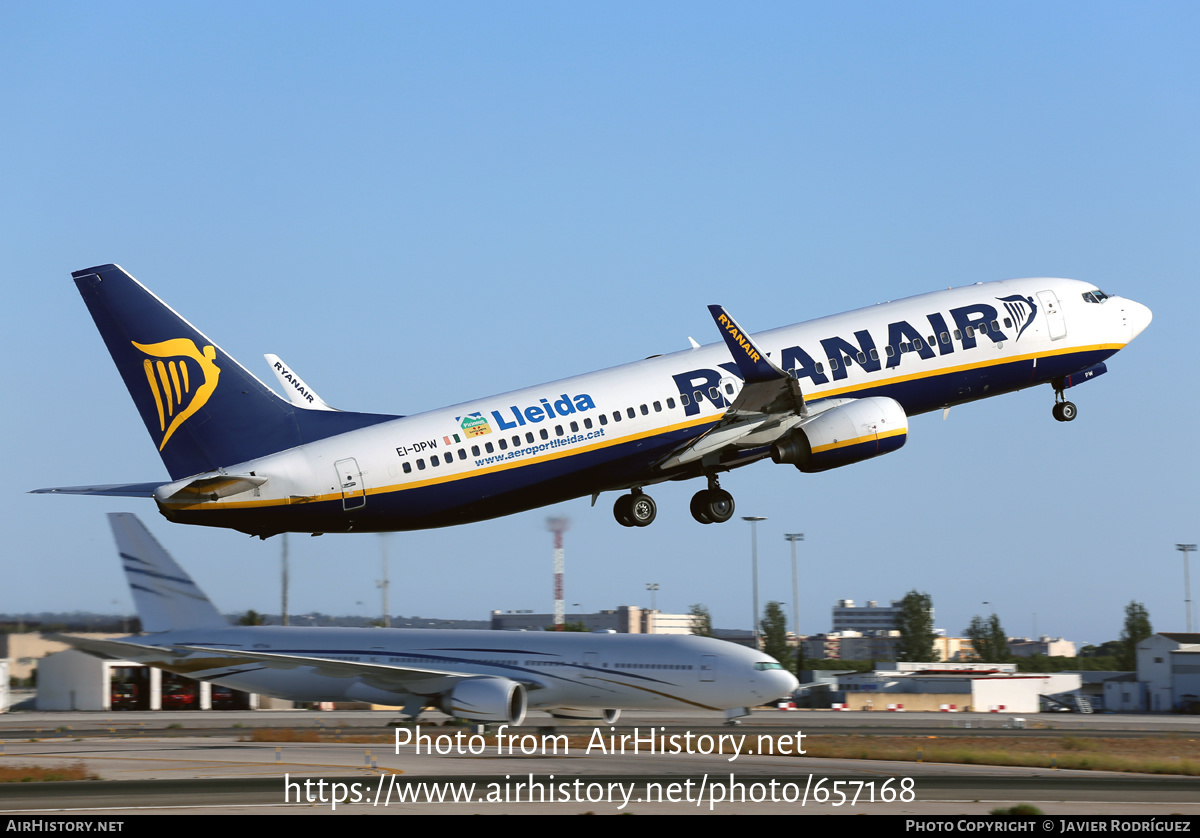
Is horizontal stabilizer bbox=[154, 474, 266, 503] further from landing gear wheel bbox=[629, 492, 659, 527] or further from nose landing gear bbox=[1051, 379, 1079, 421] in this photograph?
nose landing gear bbox=[1051, 379, 1079, 421]

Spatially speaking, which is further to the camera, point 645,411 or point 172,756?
point 172,756

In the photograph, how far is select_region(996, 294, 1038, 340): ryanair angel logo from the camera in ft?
164

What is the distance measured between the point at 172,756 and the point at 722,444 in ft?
95.0

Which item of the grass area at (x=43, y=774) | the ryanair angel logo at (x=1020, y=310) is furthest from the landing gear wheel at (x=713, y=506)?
the grass area at (x=43, y=774)

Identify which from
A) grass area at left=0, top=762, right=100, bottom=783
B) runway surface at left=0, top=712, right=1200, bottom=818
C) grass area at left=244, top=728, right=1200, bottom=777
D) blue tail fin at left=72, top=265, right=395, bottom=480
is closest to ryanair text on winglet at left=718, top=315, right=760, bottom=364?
blue tail fin at left=72, top=265, right=395, bottom=480

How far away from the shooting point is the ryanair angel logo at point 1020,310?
5003cm

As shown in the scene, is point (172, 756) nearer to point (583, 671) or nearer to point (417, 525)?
point (583, 671)

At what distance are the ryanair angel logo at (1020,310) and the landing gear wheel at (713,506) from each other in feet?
45.9

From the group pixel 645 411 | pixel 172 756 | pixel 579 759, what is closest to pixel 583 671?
pixel 579 759

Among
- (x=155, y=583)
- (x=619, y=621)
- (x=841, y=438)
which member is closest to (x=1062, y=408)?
(x=841, y=438)

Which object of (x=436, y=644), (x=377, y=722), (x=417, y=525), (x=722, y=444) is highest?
(x=722, y=444)

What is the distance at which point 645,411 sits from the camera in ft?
131

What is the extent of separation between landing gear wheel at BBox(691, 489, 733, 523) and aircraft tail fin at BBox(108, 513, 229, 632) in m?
31.2
